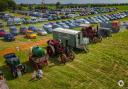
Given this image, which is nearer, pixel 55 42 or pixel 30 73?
pixel 30 73

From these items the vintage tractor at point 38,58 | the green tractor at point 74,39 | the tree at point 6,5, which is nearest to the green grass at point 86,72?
the vintage tractor at point 38,58

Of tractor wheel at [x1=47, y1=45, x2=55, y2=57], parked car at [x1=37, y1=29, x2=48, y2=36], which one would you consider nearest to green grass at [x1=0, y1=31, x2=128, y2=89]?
tractor wheel at [x1=47, y1=45, x2=55, y2=57]

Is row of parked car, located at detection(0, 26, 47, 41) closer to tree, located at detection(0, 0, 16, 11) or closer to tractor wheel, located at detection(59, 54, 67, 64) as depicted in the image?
tractor wheel, located at detection(59, 54, 67, 64)

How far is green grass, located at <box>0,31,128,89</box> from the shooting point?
3081 centimetres

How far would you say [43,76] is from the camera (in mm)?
33406

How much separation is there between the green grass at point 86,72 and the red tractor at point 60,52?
0.99m

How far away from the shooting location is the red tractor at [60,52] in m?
38.4

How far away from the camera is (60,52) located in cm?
3984

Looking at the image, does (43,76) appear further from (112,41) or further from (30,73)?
(112,41)

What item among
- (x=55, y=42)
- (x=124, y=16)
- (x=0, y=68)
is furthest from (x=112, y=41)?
(x=124, y=16)

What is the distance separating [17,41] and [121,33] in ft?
80.4

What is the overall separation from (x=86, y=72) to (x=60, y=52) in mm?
6715

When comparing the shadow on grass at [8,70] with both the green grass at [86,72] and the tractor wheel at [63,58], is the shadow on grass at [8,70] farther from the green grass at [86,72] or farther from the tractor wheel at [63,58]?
the tractor wheel at [63,58]

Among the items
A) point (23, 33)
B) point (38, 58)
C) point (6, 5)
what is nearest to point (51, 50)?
point (38, 58)
